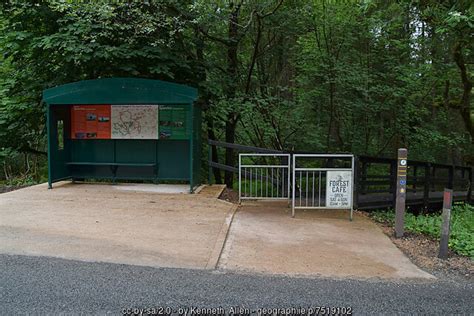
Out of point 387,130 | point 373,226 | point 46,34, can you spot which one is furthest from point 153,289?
point 387,130

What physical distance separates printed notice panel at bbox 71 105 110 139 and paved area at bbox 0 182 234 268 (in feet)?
5.07

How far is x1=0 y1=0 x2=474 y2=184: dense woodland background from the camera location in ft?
31.9

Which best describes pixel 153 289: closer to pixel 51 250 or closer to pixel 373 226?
pixel 51 250

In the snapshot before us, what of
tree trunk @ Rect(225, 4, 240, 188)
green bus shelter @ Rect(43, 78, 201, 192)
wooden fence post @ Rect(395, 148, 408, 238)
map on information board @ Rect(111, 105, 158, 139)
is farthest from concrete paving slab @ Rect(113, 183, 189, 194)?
wooden fence post @ Rect(395, 148, 408, 238)

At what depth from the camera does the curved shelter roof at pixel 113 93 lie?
8930 mm

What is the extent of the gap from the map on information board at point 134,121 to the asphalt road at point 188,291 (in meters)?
5.51

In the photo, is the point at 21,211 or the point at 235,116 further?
the point at 235,116

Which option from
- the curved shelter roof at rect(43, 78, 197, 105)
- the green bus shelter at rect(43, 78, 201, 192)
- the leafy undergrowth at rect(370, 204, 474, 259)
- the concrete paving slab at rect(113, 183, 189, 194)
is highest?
the curved shelter roof at rect(43, 78, 197, 105)

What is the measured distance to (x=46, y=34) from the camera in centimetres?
1055

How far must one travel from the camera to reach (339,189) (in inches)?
285

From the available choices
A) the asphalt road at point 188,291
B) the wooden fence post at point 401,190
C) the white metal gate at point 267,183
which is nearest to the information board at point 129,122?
the white metal gate at point 267,183

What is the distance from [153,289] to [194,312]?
675 mm

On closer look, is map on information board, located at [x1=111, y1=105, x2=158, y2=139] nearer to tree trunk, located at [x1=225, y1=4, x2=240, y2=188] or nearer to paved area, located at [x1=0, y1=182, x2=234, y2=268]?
paved area, located at [x1=0, y1=182, x2=234, y2=268]

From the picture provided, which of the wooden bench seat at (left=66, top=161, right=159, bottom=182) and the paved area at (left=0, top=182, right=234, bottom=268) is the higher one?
the wooden bench seat at (left=66, top=161, right=159, bottom=182)
